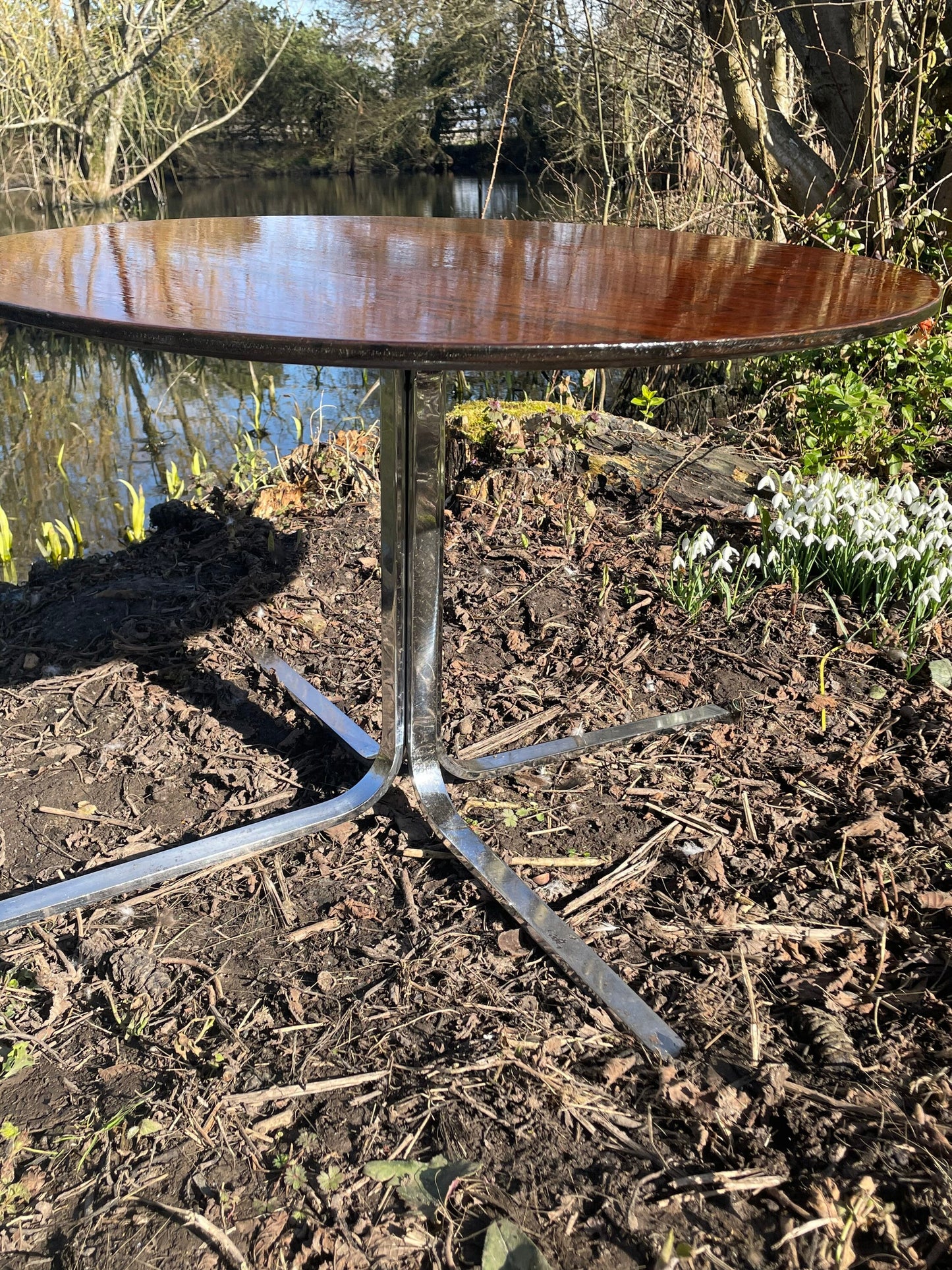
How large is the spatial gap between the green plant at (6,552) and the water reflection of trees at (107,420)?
511mm

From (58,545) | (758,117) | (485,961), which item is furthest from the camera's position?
(758,117)

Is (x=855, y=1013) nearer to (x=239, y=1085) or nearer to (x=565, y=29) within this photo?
(x=239, y=1085)

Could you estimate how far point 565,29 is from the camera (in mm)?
4973

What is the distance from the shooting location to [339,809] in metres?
1.84

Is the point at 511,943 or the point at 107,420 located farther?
the point at 107,420

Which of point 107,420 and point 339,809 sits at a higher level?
point 339,809

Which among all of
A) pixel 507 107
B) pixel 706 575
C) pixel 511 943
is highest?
pixel 507 107

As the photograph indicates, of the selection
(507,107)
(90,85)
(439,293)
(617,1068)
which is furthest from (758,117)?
A: (90,85)

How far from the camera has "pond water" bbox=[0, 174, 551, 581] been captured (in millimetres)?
4434

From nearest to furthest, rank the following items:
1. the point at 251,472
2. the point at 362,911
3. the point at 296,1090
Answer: the point at 296,1090, the point at 362,911, the point at 251,472

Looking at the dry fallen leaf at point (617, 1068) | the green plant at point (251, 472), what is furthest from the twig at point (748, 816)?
the green plant at point (251, 472)

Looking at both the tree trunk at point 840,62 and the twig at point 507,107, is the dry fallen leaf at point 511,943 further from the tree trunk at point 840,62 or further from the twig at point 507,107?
the tree trunk at point 840,62

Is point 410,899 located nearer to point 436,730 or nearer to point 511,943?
point 511,943

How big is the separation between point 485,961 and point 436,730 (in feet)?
1.61
